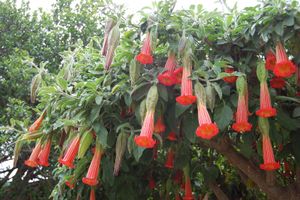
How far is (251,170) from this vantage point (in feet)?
7.09

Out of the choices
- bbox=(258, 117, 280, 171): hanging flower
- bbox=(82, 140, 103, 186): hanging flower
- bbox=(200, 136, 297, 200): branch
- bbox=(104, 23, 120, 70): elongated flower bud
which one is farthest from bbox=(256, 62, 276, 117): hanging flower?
bbox=(82, 140, 103, 186): hanging flower

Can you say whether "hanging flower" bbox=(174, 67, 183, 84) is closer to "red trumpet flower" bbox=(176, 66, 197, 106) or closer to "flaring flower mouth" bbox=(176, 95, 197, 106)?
"red trumpet flower" bbox=(176, 66, 197, 106)

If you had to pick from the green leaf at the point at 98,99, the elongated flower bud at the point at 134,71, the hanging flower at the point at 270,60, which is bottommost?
the green leaf at the point at 98,99

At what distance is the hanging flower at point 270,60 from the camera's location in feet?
5.89

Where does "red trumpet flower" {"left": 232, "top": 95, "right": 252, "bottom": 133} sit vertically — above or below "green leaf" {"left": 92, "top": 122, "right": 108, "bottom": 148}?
above

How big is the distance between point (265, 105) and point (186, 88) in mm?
346

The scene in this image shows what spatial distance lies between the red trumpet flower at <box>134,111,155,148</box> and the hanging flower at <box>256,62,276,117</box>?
454mm

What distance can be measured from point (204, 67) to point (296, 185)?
897mm

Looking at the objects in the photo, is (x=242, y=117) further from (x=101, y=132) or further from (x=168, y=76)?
(x=101, y=132)

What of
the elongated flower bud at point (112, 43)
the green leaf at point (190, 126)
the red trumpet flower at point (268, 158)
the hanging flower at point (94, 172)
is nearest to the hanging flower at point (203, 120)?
the green leaf at point (190, 126)

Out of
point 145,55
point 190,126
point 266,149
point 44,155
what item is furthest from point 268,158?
point 44,155

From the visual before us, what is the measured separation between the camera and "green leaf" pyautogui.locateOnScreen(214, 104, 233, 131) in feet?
5.39

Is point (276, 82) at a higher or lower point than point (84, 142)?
higher

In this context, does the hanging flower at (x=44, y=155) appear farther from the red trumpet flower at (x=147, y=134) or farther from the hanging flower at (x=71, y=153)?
the red trumpet flower at (x=147, y=134)
